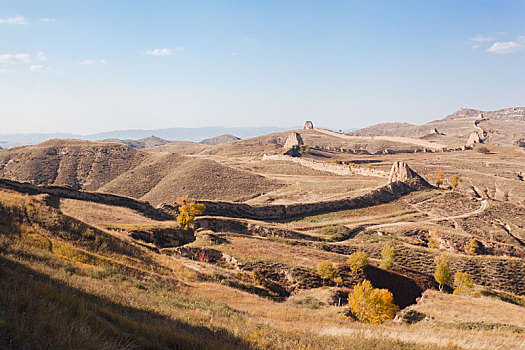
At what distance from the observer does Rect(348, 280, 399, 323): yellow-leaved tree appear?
18.7m

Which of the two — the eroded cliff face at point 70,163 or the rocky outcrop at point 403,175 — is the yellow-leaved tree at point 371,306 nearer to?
the rocky outcrop at point 403,175

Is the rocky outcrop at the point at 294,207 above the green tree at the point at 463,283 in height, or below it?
above

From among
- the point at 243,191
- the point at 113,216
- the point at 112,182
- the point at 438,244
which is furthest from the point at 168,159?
the point at 438,244

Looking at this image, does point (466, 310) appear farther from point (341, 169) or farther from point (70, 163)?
point (70, 163)

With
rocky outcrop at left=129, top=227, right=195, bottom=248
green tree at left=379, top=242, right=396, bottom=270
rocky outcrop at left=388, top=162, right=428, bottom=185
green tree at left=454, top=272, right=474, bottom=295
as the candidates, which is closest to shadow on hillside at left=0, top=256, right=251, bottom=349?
rocky outcrop at left=129, top=227, right=195, bottom=248

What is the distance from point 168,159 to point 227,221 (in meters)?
72.2

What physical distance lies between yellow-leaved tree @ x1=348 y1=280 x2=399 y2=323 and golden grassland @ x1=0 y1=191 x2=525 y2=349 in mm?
1168

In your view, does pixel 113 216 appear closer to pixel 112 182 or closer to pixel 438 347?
pixel 438 347

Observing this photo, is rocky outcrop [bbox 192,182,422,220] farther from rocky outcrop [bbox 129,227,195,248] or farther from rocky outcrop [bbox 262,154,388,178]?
rocky outcrop [bbox 262,154,388,178]

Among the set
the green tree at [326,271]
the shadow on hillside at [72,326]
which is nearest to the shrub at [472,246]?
the green tree at [326,271]

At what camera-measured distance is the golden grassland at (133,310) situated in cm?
550

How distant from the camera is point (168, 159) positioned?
113000 millimetres

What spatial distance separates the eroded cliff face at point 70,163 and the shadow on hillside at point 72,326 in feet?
327

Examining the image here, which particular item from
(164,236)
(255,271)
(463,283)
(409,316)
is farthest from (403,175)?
(409,316)
